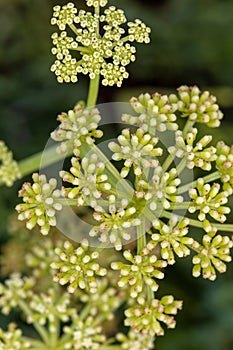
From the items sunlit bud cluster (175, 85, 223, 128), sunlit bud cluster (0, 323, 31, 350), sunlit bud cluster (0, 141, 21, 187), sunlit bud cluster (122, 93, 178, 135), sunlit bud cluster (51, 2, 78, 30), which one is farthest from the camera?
sunlit bud cluster (0, 141, 21, 187)

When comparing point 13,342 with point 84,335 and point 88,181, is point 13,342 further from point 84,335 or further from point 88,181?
point 88,181

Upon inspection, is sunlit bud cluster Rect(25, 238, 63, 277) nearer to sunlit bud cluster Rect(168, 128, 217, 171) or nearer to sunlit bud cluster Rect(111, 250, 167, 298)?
sunlit bud cluster Rect(111, 250, 167, 298)

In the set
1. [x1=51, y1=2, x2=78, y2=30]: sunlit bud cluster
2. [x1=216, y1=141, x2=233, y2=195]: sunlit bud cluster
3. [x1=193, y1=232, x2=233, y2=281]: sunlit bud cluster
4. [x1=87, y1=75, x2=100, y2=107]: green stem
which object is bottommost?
[x1=193, y1=232, x2=233, y2=281]: sunlit bud cluster

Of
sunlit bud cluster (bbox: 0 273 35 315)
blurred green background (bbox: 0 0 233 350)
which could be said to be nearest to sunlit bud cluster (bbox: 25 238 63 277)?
sunlit bud cluster (bbox: 0 273 35 315)

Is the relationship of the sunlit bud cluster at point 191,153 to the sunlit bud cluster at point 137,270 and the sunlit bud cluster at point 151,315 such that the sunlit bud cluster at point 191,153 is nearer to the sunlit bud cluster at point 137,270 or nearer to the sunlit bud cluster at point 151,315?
the sunlit bud cluster at point 137,270

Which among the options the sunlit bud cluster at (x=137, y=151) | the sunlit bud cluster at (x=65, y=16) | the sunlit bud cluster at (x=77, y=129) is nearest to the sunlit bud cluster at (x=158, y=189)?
the sunlit bud cluster at (x=137, y=151)

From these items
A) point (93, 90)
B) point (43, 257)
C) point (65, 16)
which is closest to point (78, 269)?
point (93, 90)

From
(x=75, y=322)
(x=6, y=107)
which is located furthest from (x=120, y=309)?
(x=6, y=107)
